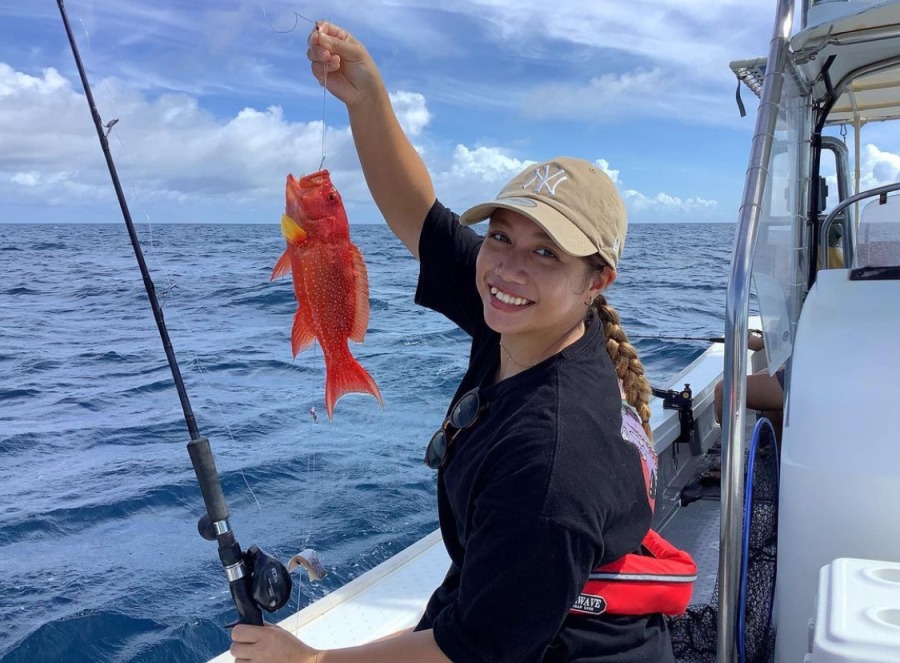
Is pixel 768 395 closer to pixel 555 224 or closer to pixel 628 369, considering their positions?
pixel 628 369

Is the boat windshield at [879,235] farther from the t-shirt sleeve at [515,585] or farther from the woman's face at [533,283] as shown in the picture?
the t-shirt sleeve at [515,585]

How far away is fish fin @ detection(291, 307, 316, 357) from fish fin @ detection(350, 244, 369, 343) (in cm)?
13

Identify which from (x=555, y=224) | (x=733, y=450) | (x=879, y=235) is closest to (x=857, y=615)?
(x=733, y=450)

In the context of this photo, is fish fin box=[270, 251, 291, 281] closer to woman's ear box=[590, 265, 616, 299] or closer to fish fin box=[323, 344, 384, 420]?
fish fin box=[323, 344, 384, 420]

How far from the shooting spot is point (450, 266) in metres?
2.24

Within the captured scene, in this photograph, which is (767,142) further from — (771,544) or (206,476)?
(206,476)

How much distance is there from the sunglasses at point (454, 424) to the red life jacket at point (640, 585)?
0.43m

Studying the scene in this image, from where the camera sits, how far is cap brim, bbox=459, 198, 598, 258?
158 cm

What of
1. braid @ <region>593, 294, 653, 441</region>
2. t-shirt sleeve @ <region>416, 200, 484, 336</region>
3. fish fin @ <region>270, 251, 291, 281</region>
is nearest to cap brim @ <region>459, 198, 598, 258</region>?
braid @ <region>593, 294, 653, 441</region>

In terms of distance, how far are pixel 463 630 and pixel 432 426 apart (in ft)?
18.3

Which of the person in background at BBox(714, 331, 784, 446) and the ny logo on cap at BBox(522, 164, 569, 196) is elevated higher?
the ny logo on cap at BBox(522, 164, 569, 196)

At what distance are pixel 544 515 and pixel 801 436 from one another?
1.23m

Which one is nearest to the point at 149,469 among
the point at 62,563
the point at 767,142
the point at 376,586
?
the point at 62,563

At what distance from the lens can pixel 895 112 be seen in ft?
16.9
